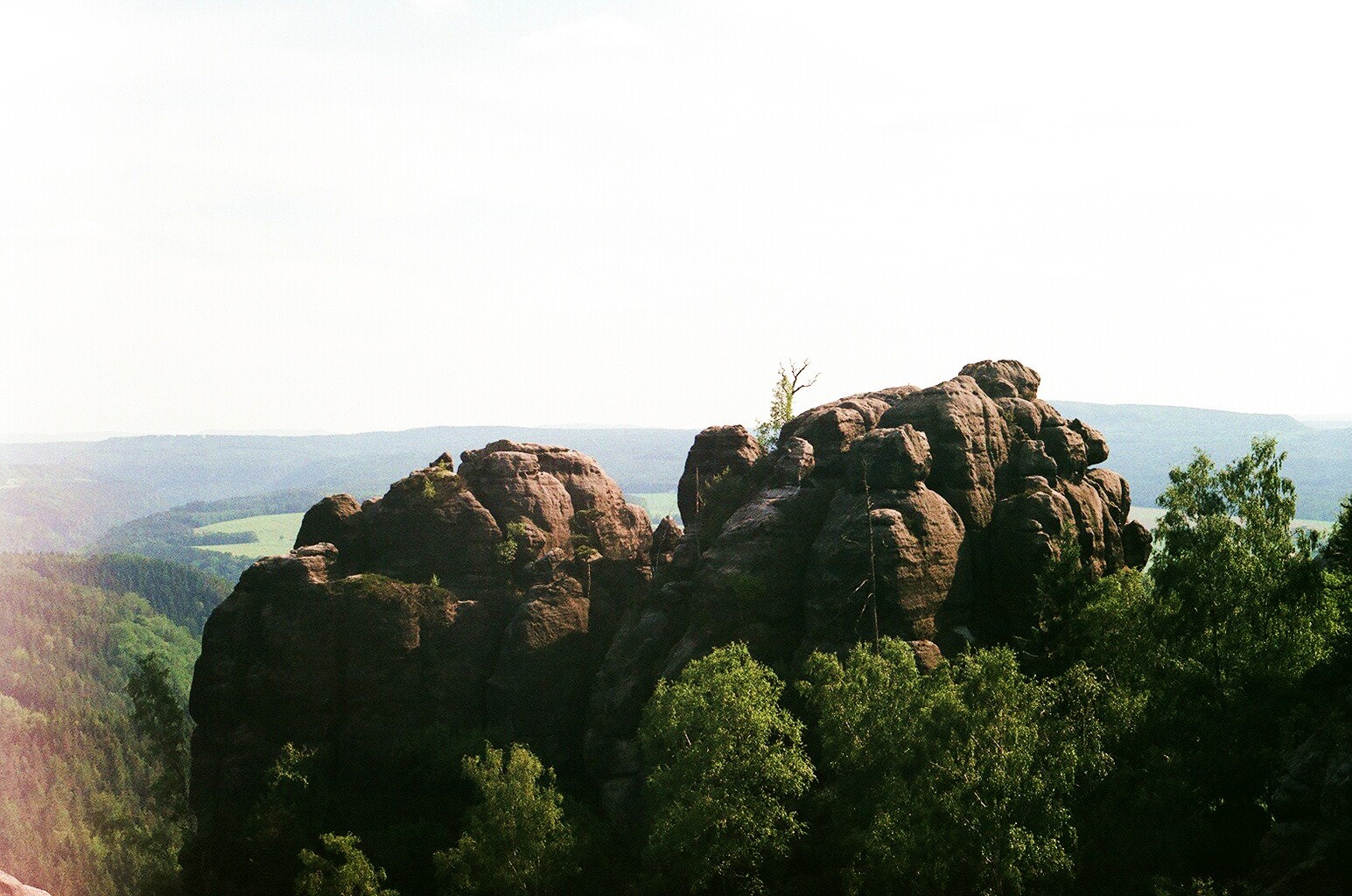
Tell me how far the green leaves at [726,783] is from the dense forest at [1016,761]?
0.40 feet

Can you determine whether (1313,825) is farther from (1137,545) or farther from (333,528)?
(333,528)

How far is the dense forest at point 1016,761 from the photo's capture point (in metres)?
40.7

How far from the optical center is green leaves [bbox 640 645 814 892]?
1857 inches

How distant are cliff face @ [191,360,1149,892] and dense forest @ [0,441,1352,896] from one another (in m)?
4.49

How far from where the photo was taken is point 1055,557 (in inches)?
2474

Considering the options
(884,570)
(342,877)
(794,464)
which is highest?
(794,464)

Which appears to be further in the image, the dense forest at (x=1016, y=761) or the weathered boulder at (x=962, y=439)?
the weathered boulder at (x=962, y=439)

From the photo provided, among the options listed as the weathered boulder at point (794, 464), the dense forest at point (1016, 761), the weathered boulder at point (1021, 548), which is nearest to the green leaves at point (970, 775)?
the dense forest at point (1016, 761)

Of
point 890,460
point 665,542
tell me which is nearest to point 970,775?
point 890,460

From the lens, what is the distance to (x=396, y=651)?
2822 inches

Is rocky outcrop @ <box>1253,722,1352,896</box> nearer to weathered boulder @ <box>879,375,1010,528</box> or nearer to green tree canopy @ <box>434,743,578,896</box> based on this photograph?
weathered boulder @ <box>879,375,1010,528</box>

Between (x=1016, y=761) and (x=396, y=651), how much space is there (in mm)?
45880

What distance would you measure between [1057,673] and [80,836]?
19955cm

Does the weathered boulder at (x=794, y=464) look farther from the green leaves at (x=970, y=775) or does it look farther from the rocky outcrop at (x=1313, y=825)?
the rocky outcrop at (x=1313, y=825)
